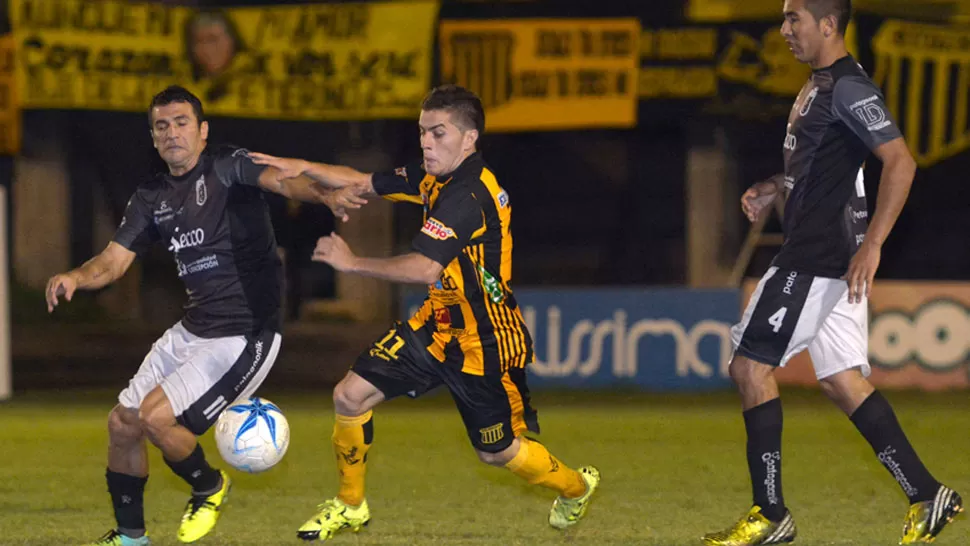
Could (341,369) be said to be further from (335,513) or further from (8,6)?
(335,513)

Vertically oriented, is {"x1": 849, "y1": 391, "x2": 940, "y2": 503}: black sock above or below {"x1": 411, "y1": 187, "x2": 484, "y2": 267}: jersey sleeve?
below

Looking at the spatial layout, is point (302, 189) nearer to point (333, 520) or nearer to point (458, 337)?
point (458, 337)

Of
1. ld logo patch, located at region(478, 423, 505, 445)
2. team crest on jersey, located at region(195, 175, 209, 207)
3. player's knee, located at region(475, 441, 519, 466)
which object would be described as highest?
team crest on jersey, located at region(195, 175, 209, 207)

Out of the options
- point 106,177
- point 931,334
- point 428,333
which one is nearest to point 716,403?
point 931,334

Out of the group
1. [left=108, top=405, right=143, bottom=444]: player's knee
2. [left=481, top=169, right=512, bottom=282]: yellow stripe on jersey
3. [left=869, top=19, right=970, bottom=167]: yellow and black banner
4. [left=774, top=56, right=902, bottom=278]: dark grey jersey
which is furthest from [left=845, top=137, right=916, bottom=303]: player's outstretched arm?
[left=869, top=19, right=970, bottom=167]: yellow and black banner

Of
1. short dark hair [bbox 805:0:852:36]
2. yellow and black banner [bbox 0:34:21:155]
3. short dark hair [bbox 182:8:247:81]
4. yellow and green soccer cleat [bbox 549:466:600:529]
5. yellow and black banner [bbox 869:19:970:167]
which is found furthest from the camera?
short dark hair [bbox 182:8:247:81]

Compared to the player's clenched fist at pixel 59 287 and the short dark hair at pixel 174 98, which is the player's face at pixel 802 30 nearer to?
the short dark hair at pixel 174 98

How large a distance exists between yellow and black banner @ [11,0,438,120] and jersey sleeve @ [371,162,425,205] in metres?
8.80

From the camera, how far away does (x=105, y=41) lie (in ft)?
48.6

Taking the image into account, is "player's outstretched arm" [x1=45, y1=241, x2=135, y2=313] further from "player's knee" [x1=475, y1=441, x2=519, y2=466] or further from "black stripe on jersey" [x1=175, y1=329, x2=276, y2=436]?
"player's knee" [x1=475, y1=441, x2=519, y2=466]

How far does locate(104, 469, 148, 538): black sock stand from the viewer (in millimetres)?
5828

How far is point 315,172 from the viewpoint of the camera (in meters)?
5.84

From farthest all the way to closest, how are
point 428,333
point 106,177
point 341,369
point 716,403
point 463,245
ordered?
point 106,177 < point 341,369 < point 716,403 < point 428,333 < point 463,245

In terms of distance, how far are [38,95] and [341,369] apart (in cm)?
401
